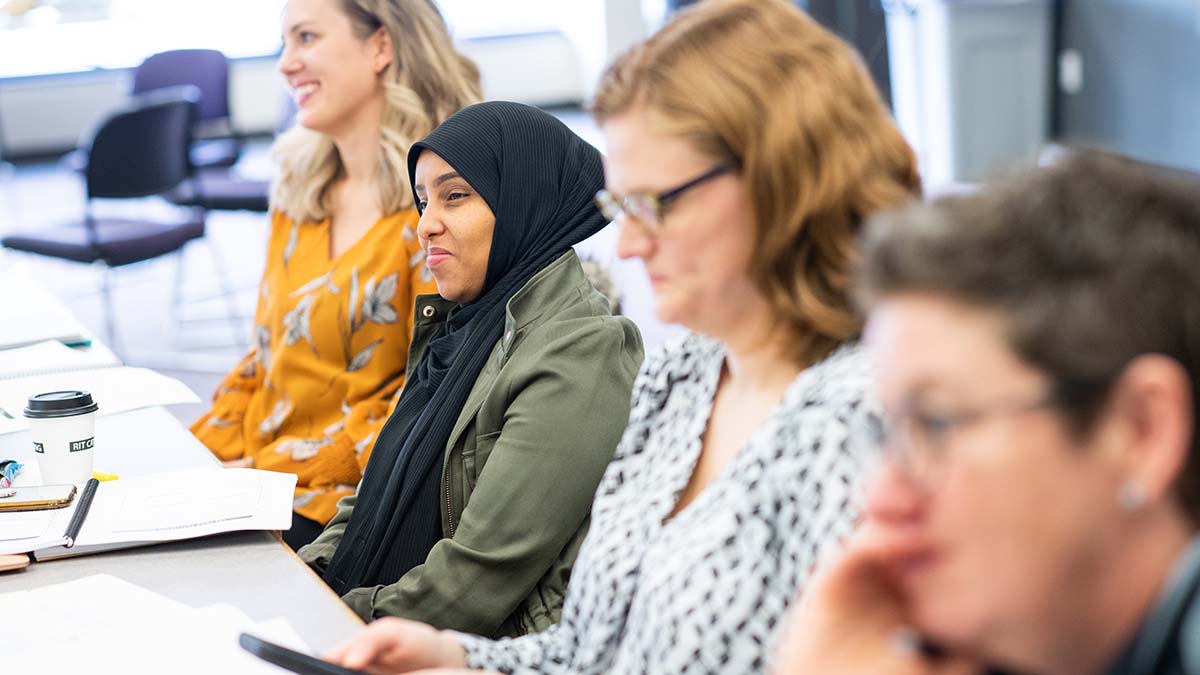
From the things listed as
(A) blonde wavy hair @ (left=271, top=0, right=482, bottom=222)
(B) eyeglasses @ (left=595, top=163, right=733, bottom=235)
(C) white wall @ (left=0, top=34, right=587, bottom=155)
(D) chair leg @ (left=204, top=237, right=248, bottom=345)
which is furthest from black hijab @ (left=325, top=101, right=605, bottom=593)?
(C) white wall @ (left=0, top=34, right=587, bottom=155)

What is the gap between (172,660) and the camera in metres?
1.28

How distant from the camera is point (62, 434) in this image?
1714 millimetres

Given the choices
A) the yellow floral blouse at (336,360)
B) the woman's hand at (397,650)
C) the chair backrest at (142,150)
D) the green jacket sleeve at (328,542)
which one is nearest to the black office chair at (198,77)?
the chair backrest at (142,150)

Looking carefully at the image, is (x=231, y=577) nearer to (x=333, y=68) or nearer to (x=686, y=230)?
(x=686, y=230)

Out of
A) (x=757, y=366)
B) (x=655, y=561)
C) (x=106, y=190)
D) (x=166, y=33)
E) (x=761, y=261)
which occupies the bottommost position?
(x=166, y=33)

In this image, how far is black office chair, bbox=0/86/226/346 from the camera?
4.43m

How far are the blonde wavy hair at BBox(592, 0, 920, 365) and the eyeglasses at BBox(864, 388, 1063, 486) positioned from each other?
1.12 ft

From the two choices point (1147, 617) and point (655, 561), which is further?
point (655, 561)

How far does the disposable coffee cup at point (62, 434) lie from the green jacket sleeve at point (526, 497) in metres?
0.45

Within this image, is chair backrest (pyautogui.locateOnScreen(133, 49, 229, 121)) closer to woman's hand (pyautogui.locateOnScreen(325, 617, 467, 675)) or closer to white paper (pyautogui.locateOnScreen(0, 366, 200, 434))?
white paper (pyautogui.locateOnScreen(0, 366, 200, 434))

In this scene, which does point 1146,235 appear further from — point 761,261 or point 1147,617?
point 761,261

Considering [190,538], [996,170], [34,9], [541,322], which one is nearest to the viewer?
[996,170]

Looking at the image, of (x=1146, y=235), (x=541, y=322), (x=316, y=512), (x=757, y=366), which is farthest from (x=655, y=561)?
(x=316, y=512)

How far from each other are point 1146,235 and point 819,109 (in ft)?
1.29
